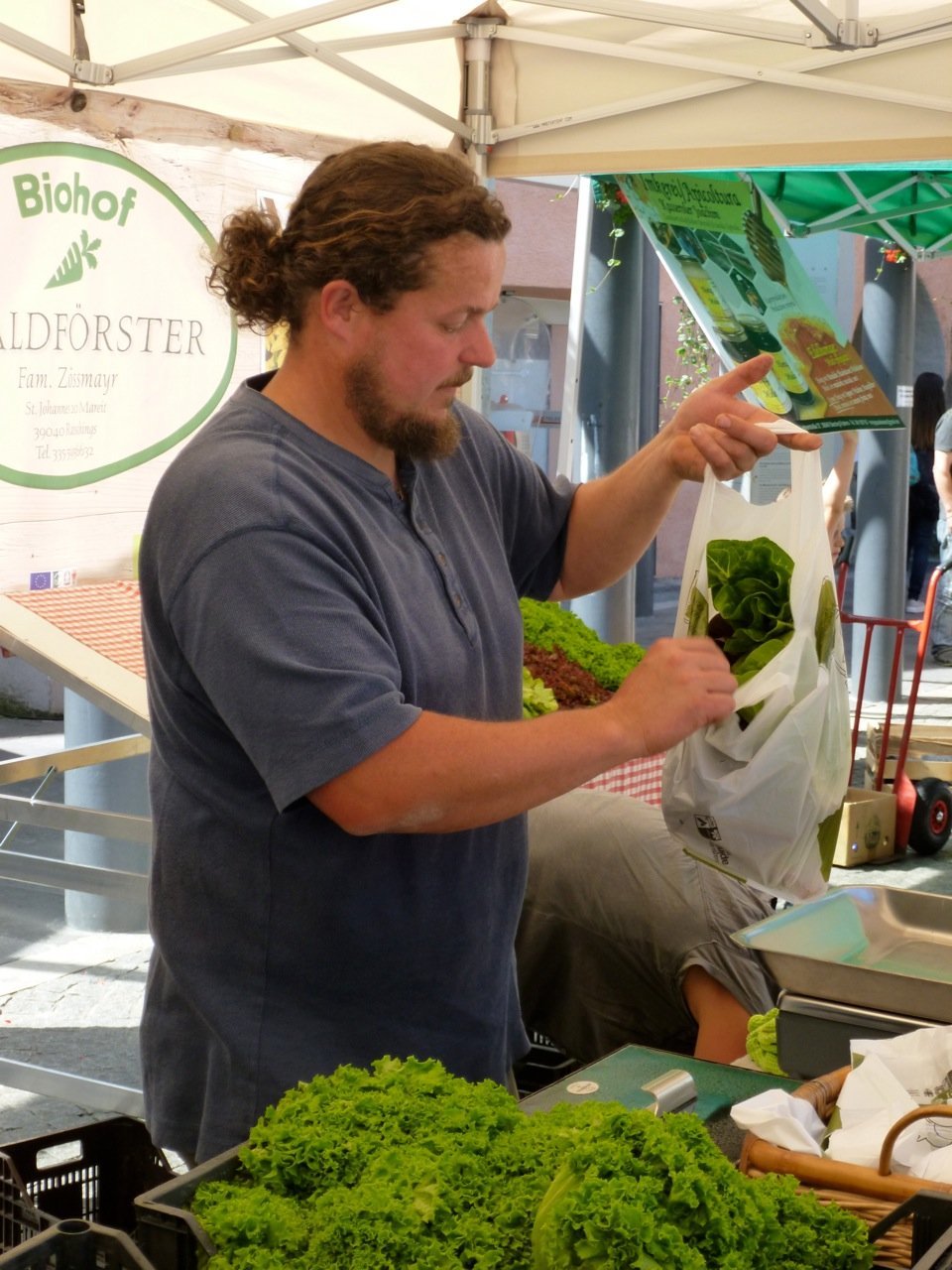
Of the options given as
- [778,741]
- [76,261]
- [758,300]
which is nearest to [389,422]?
[778,741]

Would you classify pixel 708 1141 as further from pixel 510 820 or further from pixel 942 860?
pixel 942 860

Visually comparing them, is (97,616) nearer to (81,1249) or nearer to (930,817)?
(81,1249)

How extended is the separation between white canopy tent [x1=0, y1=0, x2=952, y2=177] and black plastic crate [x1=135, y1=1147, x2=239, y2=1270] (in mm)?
2800

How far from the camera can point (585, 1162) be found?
111cm

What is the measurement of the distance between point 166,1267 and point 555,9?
3724 millimetres

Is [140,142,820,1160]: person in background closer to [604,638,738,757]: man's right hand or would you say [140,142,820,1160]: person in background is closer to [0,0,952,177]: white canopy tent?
[604,638,738,757]: man's right hand

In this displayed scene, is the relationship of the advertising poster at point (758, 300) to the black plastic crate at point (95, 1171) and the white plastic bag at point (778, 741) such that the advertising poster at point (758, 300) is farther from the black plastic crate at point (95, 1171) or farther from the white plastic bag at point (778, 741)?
the black plastic crate at point (95, 1171)

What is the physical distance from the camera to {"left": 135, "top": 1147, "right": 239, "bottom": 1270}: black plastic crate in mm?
1139

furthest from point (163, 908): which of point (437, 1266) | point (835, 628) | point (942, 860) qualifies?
point (942, 860)

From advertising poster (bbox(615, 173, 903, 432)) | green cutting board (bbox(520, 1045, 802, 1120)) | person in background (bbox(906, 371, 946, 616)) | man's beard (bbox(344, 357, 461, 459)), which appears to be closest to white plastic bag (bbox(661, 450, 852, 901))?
green cutting board (bbox(520, 1045, 802, 1120))

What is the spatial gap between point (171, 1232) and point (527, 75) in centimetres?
374

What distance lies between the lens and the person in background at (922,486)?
9328 millimetres

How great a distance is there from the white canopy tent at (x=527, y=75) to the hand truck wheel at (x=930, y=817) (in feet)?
10.2

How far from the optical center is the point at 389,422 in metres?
1.72
